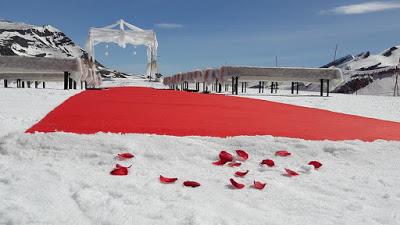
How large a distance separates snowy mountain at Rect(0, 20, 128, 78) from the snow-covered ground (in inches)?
4091

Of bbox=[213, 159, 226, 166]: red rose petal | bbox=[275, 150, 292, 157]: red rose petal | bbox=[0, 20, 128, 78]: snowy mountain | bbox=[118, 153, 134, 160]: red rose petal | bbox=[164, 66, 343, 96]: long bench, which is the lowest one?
bbox=[213, 159, 226, 166]: red rose petal

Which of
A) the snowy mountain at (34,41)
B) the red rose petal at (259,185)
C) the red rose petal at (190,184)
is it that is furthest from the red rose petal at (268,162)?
the snowy mountain at (34,41)

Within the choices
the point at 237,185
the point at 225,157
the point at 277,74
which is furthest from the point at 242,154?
the point at 277,74

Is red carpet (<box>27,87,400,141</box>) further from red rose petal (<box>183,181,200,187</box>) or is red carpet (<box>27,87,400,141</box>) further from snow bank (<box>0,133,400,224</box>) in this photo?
red rose petal (<box>183,181,200,187</box>)

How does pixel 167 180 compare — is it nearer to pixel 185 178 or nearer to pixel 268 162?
pixel 185 178

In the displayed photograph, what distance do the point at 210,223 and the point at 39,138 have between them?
1.36 m

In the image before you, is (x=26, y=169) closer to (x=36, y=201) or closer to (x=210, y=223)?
(x=36, y=201)

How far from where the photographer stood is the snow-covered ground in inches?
60.9

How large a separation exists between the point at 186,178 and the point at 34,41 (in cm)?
13505

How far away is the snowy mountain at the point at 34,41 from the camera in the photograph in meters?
111

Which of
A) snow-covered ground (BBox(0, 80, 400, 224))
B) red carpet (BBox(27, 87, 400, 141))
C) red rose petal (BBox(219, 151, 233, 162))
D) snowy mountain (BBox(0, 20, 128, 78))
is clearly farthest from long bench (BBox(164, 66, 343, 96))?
snowy mountain (BBox(0, 20, 128, 78))

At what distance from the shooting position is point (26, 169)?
199 centimetres

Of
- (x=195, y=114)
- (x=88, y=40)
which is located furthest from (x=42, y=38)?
(x=195, y=114)

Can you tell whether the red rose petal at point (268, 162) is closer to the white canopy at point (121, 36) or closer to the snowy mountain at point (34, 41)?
the white canopy at point (121, 36)
